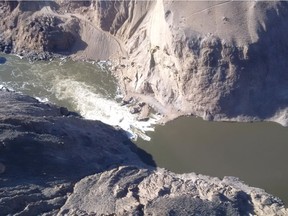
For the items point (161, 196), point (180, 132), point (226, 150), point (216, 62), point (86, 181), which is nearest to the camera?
point (161, 196)

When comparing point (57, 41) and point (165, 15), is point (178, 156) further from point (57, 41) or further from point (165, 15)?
point (57, 41)

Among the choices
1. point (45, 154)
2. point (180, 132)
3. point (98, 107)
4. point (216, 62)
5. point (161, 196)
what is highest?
point (216, 62)

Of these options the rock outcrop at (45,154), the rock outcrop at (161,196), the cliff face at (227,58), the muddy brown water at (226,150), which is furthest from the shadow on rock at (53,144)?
the cliff face at (227,58)

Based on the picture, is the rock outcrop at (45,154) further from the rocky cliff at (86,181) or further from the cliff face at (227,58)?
the cliff face at (227,58)

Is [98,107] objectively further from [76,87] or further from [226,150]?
[226,150]

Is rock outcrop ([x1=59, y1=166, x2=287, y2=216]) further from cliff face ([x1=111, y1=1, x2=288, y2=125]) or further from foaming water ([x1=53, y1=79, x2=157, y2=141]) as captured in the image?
cliff face ([x1=111, y1=1, x2=288, y2=125])

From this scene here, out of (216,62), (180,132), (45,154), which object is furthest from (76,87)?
(45,154)

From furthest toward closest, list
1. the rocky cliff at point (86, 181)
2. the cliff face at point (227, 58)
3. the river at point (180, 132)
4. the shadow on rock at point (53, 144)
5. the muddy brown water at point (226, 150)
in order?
the cliff face at point (227, 58) < the river at point (180, 132) < the muddy brown water at point (226, 150) < the shadow on rock at point (53, 144) < the rocky cliff at point (86, 181)
